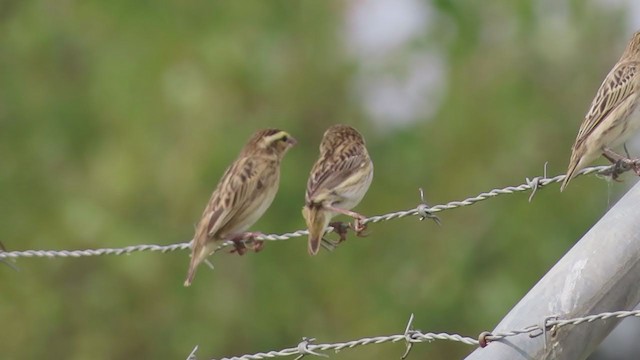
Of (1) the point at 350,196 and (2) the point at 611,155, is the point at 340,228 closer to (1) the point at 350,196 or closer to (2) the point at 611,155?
(1) the point at 350,196

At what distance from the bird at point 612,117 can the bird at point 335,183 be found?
126 cm

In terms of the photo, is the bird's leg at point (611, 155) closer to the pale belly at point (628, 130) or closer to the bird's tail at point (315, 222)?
the pale belly at point (628, 130)

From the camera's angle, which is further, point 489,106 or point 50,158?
point 50,158

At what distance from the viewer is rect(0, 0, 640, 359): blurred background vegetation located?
2039 centimetres

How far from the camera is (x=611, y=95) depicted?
9953mm

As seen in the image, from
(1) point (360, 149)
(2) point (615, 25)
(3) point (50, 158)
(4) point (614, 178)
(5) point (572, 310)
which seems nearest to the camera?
(5) point (572, 310)

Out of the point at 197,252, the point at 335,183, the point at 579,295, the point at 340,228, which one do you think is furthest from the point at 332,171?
the point at 579,295

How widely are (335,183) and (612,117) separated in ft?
5.07

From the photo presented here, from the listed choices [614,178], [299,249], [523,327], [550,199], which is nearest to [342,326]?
[299,249]

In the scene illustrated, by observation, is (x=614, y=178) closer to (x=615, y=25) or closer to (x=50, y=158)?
(x=615, y=25)

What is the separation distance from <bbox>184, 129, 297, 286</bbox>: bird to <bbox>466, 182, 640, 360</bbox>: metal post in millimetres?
3433

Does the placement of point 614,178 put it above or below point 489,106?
below

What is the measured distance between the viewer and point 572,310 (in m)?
6.73

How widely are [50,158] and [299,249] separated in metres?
3.63
